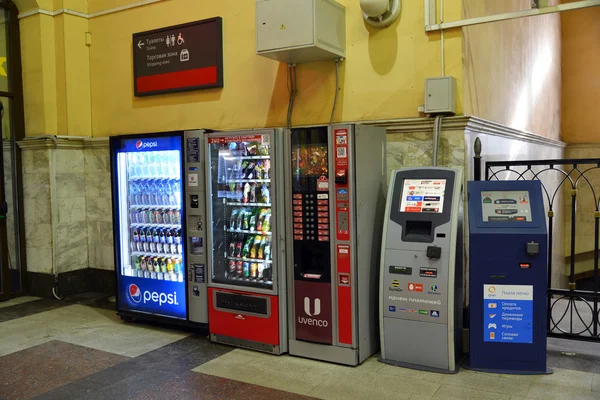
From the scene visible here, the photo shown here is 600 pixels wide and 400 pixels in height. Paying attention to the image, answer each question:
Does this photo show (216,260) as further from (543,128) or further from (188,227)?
(543,128)

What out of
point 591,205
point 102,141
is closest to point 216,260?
point 102,141

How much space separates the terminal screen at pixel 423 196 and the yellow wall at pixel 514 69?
95 centimetres

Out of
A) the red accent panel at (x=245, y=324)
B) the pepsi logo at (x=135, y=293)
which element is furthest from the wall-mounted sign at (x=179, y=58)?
the red accent panel at (x=245, y=324)

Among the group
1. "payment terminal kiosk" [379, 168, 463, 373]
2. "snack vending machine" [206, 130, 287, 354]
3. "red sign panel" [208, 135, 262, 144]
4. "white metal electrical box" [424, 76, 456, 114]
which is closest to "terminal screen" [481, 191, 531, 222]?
"payment terminal kiosk" [379, 168, 463, 373]

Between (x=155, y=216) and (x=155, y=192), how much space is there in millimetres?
244

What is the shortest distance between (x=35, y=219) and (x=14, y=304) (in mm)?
1087

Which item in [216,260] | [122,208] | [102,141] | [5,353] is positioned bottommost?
[5,353]

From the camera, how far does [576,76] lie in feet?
36.0

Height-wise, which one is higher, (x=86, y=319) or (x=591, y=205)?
(x=591, y=205)

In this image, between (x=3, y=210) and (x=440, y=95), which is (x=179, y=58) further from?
(x=440, y=95)

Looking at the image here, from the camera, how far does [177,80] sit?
641cm

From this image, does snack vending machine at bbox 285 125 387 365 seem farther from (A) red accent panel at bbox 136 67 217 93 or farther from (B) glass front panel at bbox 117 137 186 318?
(A) red accent panel at bbox 136 67 217 93

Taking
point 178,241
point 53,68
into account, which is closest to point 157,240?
point 178,241

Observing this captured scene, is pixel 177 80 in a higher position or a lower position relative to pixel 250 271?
higher
